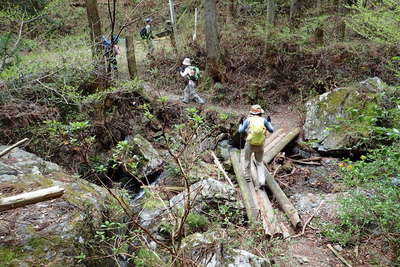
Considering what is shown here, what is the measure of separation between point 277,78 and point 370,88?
172 inches

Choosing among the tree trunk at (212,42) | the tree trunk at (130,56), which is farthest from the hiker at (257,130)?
the tree trunk at (130,56)

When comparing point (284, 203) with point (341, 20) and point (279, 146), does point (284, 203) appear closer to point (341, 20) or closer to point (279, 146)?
point (279, 146)

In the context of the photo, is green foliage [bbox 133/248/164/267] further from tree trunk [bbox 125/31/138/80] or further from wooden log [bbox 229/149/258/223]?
tree trunk [bbox 125/31/138/80]

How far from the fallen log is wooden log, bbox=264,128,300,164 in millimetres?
1031

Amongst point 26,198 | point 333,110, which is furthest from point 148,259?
point 333,110

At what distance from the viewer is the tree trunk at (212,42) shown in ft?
38.5

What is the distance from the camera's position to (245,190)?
6.81 metres

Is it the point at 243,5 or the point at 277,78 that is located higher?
the point at 243,5

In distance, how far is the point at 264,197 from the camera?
6.57 meters

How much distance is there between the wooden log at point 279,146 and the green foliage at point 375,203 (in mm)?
3140

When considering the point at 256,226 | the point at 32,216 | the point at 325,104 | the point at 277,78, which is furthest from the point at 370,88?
the point at 32,216

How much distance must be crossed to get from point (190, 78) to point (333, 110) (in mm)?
5132

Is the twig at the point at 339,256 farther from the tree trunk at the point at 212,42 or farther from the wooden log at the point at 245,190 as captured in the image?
the tree trunk at the point at 212,42

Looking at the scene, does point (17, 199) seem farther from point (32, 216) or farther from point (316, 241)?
point (316, 241)
